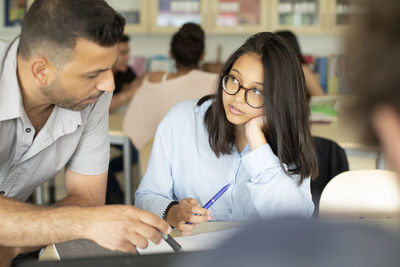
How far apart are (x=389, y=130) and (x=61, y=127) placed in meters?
1.30

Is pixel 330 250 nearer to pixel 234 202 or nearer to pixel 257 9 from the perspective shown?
pixel 234 202

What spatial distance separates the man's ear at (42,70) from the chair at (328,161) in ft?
4.55

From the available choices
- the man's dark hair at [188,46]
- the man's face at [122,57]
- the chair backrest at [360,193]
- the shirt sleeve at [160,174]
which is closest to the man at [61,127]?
the shirt sleeve at [160,174]

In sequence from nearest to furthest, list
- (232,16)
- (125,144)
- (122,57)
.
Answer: (125,144)
(122,57)
(232,16)

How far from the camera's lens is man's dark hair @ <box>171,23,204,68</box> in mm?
3115

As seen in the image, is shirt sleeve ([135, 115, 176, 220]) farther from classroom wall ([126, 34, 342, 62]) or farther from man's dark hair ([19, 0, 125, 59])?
classroom wall ([126, 34, 342, 62])

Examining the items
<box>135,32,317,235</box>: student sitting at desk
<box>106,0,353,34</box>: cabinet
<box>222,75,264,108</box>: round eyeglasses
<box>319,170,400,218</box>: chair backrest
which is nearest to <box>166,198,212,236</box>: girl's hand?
<box>135,32,317,235</box>: student sitting at desk

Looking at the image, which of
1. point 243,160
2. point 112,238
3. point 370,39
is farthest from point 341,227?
point 243,160

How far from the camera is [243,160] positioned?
1.57 m

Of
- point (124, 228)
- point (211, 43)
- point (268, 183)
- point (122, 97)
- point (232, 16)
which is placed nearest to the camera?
point (124, 228)

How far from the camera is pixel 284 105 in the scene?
5.19ft

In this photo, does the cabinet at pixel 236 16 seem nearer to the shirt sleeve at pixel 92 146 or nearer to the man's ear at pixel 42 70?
the shirt sleeve at pixel 92 146

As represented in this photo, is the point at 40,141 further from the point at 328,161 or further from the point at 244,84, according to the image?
the point at 328,161

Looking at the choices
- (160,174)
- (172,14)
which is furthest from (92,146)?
(172,14)
